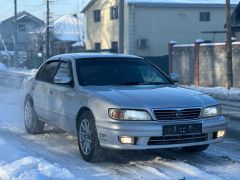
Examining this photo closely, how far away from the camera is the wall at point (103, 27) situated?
43.8 m

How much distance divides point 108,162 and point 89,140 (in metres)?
0.38

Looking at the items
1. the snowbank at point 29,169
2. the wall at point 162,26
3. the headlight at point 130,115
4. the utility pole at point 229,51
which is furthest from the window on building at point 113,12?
the headlight at point 130,115

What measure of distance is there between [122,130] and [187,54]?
73.9ft

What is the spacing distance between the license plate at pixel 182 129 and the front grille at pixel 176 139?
0.06 metres

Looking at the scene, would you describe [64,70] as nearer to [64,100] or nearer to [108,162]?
[64,100]

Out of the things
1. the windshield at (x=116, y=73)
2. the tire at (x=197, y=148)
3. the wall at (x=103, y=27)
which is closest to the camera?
the tire at (x=197, y=148)

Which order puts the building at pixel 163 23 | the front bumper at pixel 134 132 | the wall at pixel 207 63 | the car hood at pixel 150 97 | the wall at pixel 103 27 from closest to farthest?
the front bumper at pixel 134 132 < the car hood at pixel 150 97 < the wall at pixel 207 63 < the building at pixel 163 23 < the wall at pixel 103 27

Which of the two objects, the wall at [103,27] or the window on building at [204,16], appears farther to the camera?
the wall at [103,27]

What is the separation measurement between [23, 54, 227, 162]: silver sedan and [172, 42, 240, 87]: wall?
1720 cm

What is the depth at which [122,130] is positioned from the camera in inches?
270

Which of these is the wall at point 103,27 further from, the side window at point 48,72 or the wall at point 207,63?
the side window at point 48,72

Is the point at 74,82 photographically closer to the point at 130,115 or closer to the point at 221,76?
the point at 130,115

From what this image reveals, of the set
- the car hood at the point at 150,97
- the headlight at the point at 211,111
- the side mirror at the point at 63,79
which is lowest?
the headlight at the point at 211,111

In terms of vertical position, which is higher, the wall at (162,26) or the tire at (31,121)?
the wall at (162,26)
